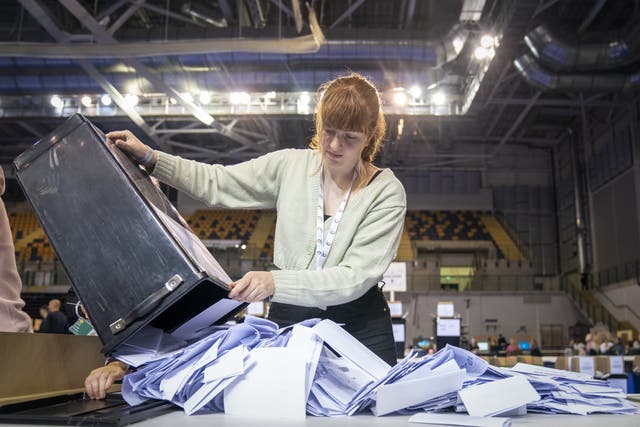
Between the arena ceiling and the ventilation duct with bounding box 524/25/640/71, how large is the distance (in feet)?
0.06

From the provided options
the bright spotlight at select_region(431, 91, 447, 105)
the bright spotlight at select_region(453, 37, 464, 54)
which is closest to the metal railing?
the bright spotlight at select_region(431, 91, 447, 105)

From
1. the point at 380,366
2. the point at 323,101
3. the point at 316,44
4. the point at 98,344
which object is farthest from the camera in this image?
the point at 316,44

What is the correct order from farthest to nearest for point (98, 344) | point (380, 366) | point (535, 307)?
point (535, 307) < point (98, 344) < point (380, 366)

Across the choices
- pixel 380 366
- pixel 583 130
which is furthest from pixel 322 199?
pixel 583 130

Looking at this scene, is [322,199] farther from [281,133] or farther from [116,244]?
[281,133]

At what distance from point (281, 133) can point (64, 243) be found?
16.4 meters

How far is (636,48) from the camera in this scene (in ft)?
35.0

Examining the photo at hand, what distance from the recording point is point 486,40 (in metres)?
10.3

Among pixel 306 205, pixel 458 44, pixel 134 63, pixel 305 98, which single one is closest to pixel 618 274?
pixel 458 44

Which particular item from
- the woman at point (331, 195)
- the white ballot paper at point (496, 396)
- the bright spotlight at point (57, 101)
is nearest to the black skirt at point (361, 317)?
the woman at point (331, 195)

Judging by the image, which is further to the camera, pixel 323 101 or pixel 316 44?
pixel 316 44

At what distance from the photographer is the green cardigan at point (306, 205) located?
1233mm

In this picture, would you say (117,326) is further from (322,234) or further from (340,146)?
(340,146)

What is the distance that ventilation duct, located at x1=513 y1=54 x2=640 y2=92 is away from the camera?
453 inches
